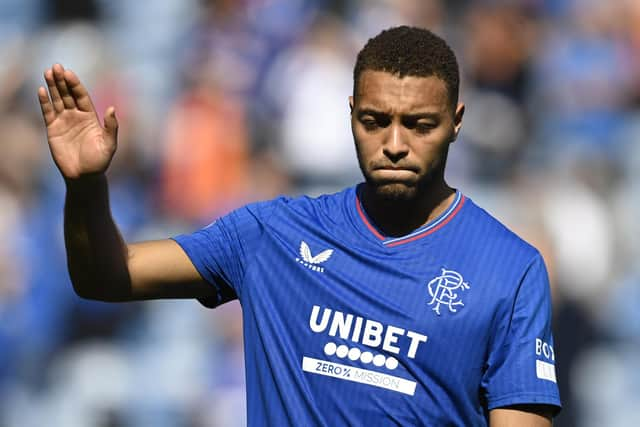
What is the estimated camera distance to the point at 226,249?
12.8 ft

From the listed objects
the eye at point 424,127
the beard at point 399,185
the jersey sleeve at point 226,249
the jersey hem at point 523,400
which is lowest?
the jersey hem at point 523,400

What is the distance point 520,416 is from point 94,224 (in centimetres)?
149

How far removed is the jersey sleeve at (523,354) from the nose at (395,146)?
55cm

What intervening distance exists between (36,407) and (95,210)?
17.9 feet

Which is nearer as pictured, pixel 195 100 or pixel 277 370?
pixel 277 370

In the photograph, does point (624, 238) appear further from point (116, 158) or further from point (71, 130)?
point (71, 130)

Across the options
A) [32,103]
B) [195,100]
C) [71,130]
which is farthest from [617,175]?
[71,130]

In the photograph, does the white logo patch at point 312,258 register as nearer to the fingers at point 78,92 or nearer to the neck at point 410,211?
the neck at point 410,211

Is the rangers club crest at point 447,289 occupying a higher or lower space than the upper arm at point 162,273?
higher

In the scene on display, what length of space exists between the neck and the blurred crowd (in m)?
4.71

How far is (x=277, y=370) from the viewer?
12.1 ft

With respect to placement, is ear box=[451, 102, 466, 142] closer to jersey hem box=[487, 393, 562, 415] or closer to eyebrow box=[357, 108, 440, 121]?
eyebrow box=[357, 108, 440, 121]

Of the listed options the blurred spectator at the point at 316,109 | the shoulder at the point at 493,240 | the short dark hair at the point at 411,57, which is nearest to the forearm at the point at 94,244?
the short dark hair at the point at 411,57

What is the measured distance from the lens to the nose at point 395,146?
365 cm
